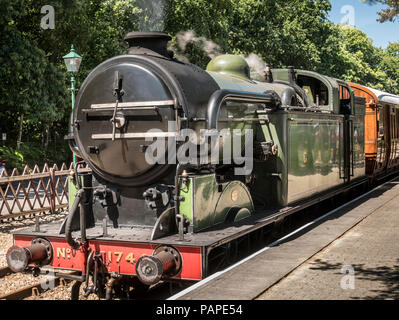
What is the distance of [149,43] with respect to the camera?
5.94 metres

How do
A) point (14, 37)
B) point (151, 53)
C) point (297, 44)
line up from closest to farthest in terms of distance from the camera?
point (151, 53) < point (14, 37) < point (297, 44)

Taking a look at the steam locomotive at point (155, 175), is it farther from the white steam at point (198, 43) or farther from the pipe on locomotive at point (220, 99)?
the white steam at point (198, 43)

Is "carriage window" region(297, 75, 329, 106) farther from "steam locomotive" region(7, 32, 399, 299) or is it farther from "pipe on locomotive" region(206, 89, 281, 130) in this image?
"pipe on locomotive" region(206, 89, 281, 130)

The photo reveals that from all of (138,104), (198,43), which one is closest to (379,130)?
(138,104)

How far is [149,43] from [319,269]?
11.1 feet

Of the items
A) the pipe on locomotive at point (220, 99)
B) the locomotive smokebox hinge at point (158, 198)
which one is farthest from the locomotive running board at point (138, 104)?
the locomotive smokebox hinge at point (158, 198)

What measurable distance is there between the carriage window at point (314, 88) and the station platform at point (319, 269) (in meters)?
2.75

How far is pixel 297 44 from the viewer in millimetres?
30969

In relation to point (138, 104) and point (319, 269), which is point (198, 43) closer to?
point (138, 104)

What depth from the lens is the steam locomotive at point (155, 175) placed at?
204 inches

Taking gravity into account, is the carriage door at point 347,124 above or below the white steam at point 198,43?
below
